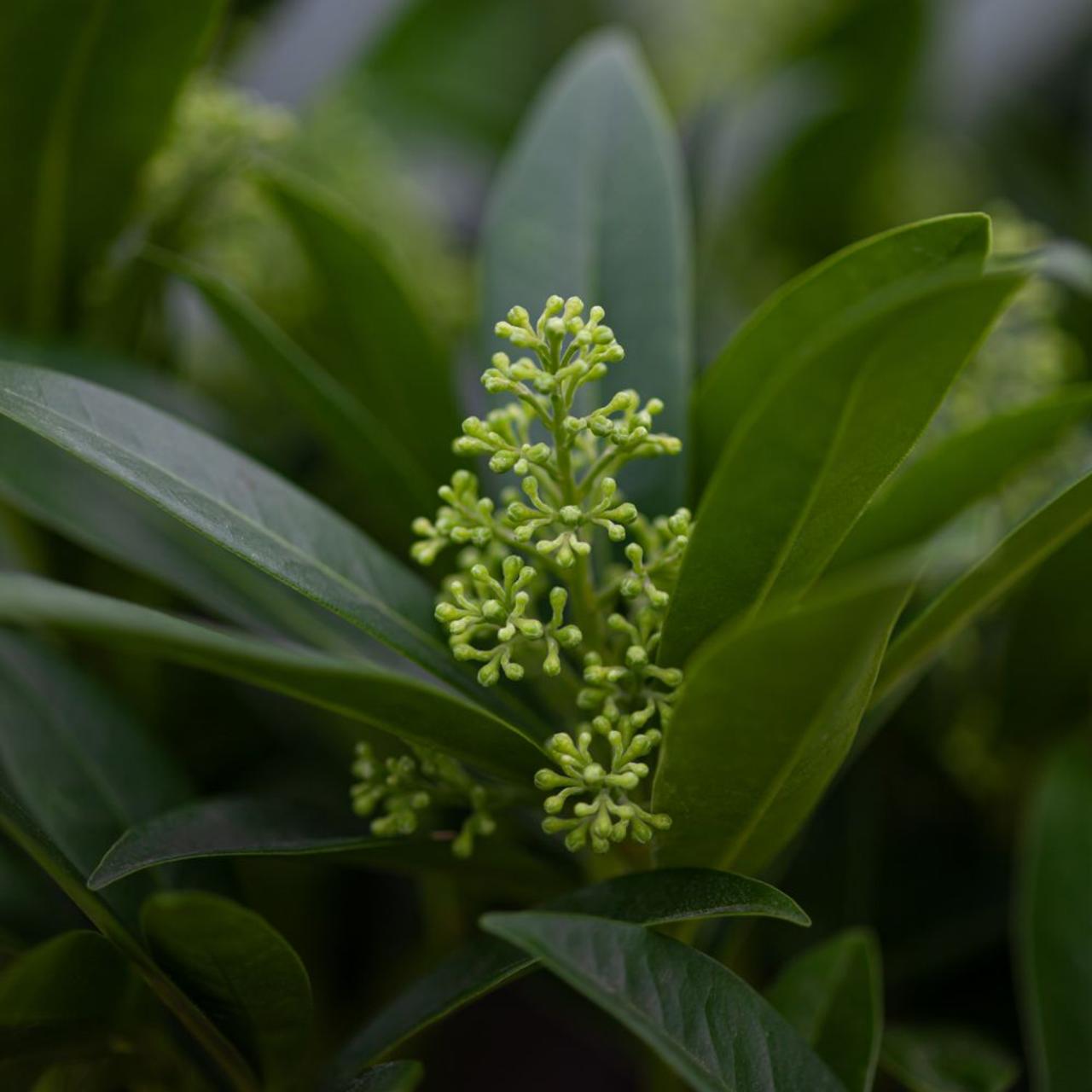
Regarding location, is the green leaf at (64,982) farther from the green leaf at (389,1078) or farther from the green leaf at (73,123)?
the green leaf at (73,123)

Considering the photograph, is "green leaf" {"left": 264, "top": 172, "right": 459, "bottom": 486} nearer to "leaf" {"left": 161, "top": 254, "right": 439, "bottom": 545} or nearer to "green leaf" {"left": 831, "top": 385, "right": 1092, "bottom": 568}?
"leaf" {"left": 161, "top": 254, "right": 439, "bottom": 545}

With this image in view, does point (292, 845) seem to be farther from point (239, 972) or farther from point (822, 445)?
point (822, 445)

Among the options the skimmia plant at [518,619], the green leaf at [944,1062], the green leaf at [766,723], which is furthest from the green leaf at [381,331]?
the green leaf at [944,1062]

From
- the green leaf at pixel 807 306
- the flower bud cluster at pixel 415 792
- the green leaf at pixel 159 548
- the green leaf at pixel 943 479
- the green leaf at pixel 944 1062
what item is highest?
the green leaf at pixel 807 306

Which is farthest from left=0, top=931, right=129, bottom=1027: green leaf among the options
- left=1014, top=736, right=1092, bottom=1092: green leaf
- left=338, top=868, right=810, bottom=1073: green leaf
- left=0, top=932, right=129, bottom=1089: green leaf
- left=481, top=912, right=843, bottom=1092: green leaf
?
left=1014, top=736, right=1092, bottom=1092: green leaf

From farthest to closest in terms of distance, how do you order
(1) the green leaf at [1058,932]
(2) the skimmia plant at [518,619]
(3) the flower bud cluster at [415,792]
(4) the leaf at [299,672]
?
1. (1) the green leaf at [1058,932]
2. (3) the flower bud cluster at [415,792]
3. (2) the skimmia plant at [518,619]
4. (4) the leaf at [299,672]
